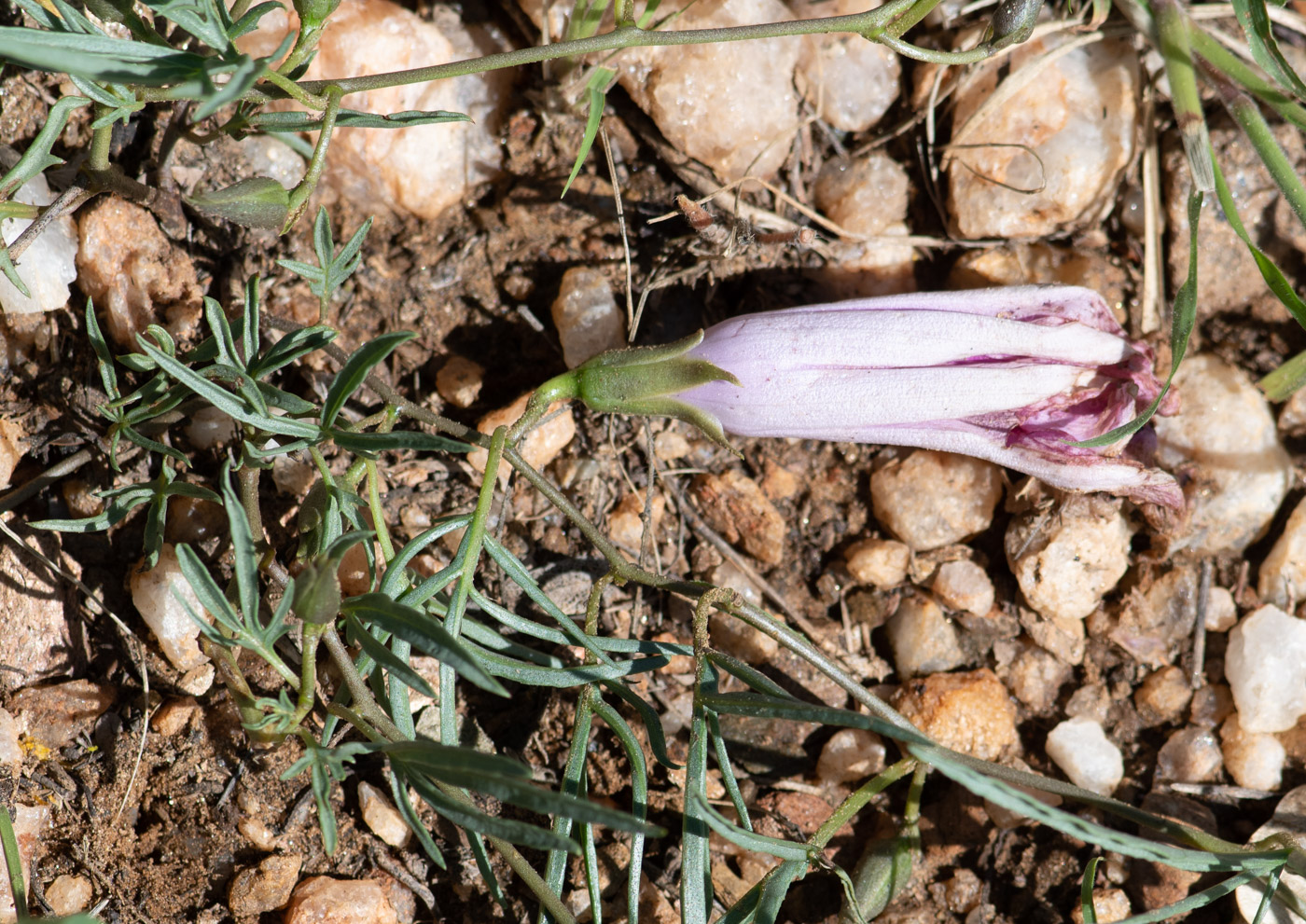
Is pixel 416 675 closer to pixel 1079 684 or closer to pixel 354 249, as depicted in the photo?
pixel 354 249

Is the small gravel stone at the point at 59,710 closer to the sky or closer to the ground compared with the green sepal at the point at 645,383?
closer to the ground

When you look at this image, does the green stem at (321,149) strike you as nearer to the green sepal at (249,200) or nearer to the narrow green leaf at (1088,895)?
the green sepal at (249,200)

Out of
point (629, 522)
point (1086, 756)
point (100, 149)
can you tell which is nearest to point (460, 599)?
point (629, 522)

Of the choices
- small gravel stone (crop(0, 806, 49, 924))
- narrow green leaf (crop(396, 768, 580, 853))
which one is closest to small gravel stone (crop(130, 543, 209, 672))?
small gravel stone (crop(0, 806, 49, 924))

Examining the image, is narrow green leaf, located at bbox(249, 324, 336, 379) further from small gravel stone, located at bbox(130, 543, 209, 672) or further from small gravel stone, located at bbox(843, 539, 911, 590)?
small gravel stone, located at bbox(843, 539, 911, 590)

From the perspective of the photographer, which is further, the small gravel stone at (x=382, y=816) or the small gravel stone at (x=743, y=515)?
the small gravel stone at (x=743, y=515)

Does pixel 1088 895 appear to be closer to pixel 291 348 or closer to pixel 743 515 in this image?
pixel 743 515

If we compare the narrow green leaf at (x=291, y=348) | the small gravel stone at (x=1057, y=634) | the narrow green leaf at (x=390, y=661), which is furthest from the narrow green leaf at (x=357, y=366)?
the small gravel stone at (x=1057, y=634)
